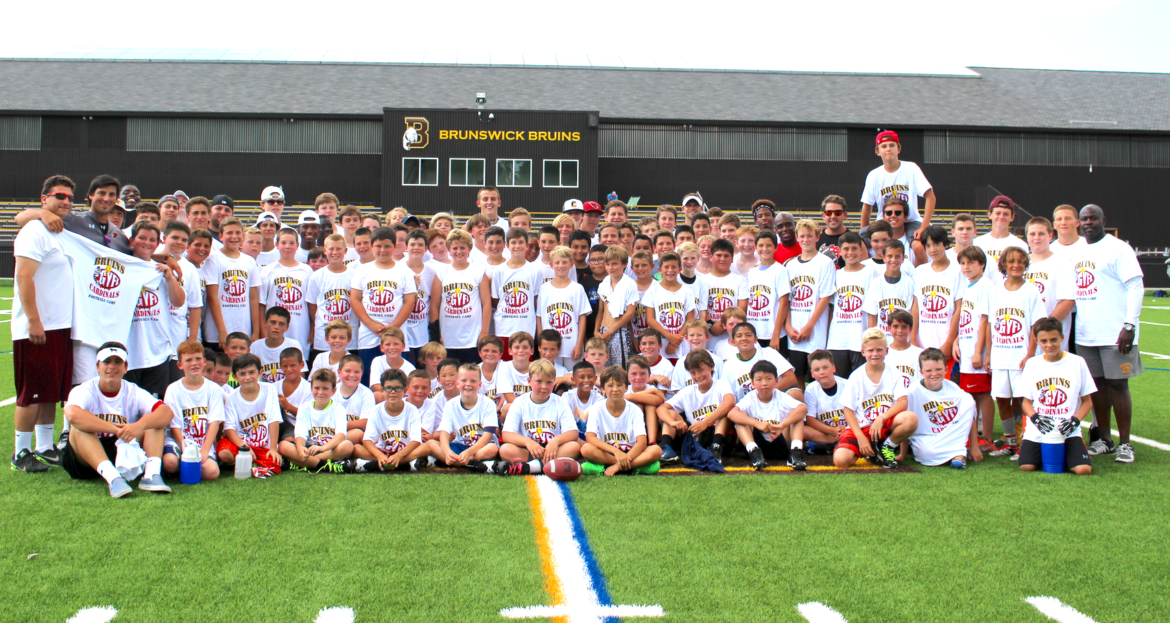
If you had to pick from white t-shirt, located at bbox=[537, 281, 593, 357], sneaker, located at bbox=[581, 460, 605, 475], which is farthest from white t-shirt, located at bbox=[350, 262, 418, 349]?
sneaker, located at bbox=[581, 460, 605, 475]

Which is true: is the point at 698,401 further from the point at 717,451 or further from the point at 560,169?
the point at 560,169

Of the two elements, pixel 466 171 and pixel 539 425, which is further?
pixel 466 171

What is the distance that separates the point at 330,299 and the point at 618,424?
2968 millimetres

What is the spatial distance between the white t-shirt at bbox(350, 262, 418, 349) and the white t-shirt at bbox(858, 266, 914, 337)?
13.4ft

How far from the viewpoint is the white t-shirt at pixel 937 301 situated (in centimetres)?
713

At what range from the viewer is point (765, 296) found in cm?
764

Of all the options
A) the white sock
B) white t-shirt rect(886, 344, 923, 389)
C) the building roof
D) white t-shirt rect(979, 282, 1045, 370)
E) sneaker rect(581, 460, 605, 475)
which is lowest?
sneaker rect(581, 460, 605, 475)

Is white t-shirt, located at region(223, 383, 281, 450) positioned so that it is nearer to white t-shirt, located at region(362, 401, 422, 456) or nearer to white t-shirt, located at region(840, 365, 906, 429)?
white t-shirt, located at region(362, 401, 422, 456)

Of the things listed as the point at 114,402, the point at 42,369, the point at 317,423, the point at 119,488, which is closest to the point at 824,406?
the point at 317,423

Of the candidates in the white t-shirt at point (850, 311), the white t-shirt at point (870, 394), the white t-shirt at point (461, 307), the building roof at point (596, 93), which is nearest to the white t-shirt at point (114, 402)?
the white t-shirt at point (461, 307)

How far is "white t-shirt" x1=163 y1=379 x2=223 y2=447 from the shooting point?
5965mm

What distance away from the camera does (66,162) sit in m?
32.8

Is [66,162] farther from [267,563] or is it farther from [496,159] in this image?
[267,563]

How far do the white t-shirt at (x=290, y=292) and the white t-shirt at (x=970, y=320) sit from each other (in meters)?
5.87
